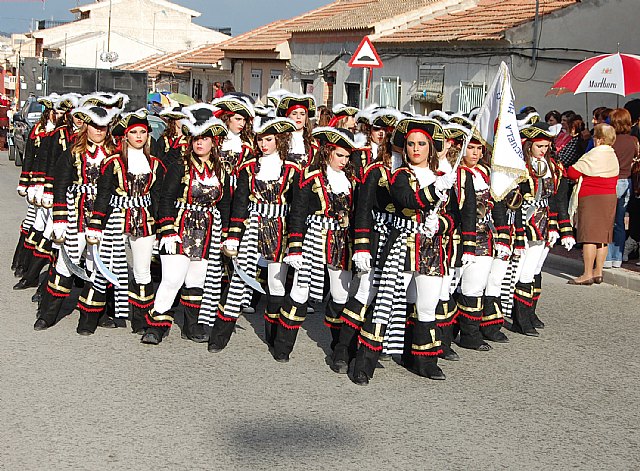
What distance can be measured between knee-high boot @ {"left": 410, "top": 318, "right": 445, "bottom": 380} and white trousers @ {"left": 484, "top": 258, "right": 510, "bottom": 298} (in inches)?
Answer: 59.0

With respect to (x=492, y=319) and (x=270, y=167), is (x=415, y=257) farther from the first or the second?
(x=492, y=319)

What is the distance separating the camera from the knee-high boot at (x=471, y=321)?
8.65 meters

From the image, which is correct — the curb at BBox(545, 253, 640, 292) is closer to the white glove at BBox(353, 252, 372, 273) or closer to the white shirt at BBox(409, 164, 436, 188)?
the white shirt at BBox(409, 164, 436, 188)

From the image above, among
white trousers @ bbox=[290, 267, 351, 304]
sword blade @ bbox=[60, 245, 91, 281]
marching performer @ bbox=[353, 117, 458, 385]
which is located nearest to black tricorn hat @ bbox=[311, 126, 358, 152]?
marching performer @ bbox=[353, 117, 458, 385]

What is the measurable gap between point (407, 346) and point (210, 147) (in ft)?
7.25

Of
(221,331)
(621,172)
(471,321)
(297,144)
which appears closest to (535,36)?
(621,172)

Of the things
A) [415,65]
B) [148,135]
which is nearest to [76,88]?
[415,65]

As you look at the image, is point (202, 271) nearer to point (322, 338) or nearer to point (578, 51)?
point (322, 338)

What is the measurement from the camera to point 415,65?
979 inches

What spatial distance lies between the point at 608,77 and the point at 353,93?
1642cm

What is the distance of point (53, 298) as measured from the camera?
8734mm

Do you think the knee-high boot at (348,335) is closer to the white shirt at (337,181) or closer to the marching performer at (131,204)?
the white shirt at (337,181)

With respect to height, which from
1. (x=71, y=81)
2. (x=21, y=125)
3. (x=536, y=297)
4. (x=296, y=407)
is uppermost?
(x=71, y=81)

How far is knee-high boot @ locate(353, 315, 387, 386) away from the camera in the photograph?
24.3 feet
